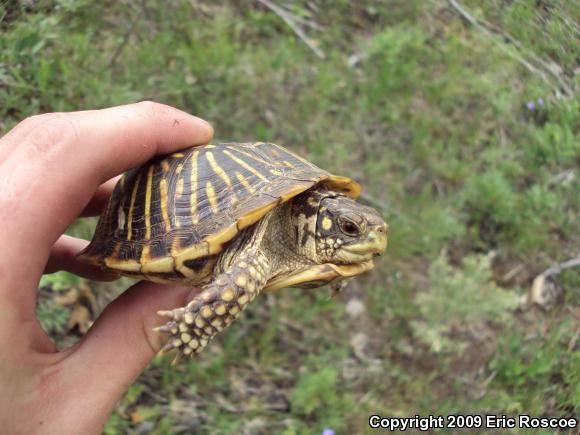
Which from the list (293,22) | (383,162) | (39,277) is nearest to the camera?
(39,277)

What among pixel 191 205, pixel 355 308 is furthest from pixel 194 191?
pixel 355 308

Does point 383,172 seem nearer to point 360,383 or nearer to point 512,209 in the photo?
point 512,209

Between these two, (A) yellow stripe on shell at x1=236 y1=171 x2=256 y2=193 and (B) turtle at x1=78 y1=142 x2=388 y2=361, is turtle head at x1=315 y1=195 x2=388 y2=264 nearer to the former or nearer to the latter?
(B) turtle at x1=78 y1=142 x2=388 y2=361

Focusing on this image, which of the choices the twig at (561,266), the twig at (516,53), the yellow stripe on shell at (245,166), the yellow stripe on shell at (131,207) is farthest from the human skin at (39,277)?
the twig at (561,266)

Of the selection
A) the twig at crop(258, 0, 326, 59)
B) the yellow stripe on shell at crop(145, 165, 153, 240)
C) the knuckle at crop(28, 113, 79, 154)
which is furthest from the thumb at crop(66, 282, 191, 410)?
the twig at crop(258, 0, 326, 59)
